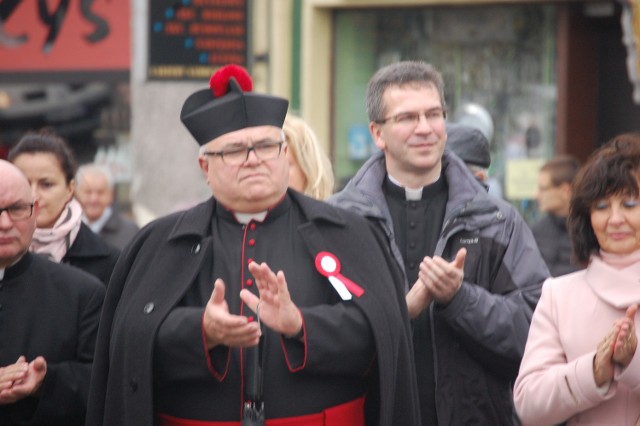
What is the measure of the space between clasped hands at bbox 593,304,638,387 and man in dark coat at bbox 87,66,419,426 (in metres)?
0.64

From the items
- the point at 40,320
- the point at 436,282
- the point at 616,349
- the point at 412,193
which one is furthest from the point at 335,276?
the point at 40,320

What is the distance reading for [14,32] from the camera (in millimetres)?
13219

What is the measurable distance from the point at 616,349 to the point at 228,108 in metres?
1.44

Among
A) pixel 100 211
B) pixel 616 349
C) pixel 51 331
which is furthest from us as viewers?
pixel 100 211

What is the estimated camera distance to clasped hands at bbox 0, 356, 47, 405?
477 cm

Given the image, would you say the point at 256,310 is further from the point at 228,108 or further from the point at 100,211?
the point at 100,211

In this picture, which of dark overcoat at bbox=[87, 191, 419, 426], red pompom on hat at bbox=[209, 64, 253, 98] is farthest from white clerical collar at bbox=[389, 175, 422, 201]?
red pompom on hat at bbox=[209, 64, 253, 98]

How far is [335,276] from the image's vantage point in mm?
4387

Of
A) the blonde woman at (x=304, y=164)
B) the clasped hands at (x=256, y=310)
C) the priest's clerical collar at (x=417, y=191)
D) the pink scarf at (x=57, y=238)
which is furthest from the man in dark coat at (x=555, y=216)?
the clasped hands at (x=256, y=310)

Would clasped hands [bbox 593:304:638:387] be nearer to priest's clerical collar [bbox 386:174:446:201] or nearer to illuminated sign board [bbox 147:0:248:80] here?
priest's clerical collar [bbox 386:174:446:201]

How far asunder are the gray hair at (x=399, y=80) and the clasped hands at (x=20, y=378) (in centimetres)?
160

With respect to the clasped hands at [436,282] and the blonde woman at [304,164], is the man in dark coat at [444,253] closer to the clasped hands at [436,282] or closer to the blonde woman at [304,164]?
the clasped hands at [436,282]

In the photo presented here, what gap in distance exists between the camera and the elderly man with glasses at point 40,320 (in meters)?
4.92

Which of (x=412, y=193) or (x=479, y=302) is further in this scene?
(x=412, y=193)
